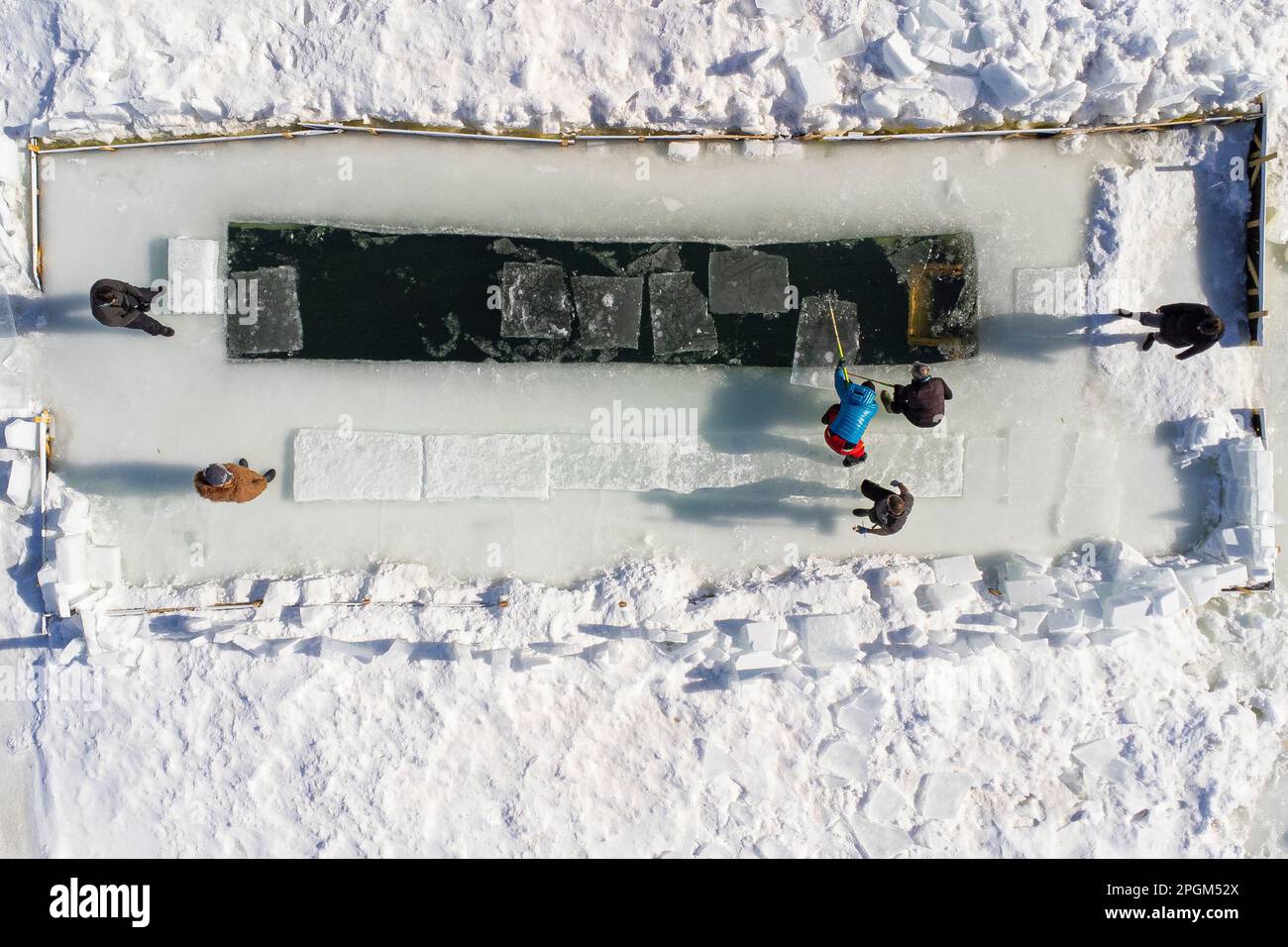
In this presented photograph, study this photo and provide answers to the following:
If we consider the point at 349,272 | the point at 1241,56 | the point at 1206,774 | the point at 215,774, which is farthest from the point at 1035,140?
the point at 215,774

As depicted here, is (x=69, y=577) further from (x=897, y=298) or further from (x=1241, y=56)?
(x=1241, y=56)

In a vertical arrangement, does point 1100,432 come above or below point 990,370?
below

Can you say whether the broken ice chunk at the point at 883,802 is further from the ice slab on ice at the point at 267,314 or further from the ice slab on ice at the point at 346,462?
the ice slab on ice at the point at 267,314

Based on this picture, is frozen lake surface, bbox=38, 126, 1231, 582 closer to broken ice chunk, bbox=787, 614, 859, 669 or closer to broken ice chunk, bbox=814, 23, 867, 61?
broken ice chunk, bbox=814, 23, 867, 61

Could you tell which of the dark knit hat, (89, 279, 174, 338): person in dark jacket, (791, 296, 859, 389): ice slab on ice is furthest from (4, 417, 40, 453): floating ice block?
(791, 296, 859, 389): ice slab on ice

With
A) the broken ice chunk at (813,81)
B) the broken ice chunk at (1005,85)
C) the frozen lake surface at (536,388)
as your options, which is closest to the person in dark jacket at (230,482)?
the frozen lake surface at (536,388)

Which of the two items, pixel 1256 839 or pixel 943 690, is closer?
pixel 943 690

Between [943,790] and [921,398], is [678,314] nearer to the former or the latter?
[921,398]
